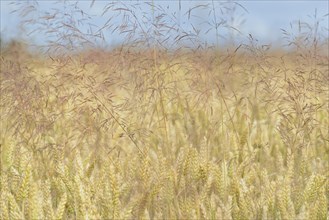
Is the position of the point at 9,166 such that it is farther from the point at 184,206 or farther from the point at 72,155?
the point at 184,206

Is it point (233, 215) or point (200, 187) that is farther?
point (200, 187)

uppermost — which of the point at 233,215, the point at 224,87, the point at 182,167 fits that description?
the point at 224,87

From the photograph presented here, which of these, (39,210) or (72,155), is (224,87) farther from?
(39,210)

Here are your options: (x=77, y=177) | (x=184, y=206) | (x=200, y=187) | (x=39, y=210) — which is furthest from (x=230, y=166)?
(x=39, y=210)

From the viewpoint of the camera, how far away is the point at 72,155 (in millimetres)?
2684

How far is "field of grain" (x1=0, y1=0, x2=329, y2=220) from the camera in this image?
204 centimetres

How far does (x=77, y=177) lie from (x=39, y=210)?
0.65 feet

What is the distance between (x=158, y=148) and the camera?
93.1 inches

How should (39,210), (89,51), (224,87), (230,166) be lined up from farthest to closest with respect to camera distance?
(89,51) < (224,87) < (230,166) < (39,210)

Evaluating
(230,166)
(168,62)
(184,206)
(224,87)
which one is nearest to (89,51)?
(168,62)

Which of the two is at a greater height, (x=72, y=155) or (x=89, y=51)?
(x=89, y=51)

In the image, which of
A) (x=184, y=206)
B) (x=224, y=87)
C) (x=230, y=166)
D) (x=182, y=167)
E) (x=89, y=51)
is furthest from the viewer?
(x=89, y=51)

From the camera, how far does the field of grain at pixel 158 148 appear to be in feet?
6.70

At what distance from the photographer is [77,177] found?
2.04 m
